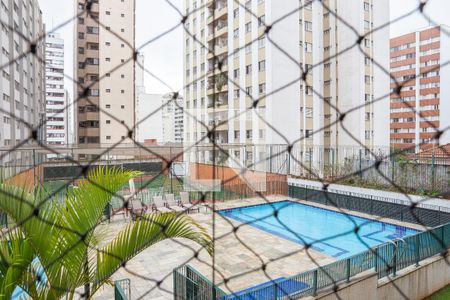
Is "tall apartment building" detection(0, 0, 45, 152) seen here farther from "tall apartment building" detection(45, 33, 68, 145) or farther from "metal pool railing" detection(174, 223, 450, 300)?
"tall apartment building" detection(45, 33, 68, 145)

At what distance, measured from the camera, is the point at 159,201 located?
233 inches

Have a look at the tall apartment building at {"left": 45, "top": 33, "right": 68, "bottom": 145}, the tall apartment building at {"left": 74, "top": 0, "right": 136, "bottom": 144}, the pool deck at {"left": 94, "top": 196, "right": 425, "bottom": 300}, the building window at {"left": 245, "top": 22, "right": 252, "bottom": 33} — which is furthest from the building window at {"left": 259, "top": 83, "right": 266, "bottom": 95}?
the tall apartment building at {"left": 45, "top": 33, "right": 68, "bottom": 145}

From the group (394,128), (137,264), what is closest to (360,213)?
(137,264)

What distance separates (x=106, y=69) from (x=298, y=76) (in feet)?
24.0

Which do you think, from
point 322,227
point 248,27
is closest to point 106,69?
point 248,27

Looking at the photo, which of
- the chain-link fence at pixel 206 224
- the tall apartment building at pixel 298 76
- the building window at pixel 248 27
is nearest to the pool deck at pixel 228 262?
the chain-link fence at pixel 206 224

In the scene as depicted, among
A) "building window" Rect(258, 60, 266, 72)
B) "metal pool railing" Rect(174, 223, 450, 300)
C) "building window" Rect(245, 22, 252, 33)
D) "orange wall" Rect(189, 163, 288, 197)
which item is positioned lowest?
Answer: "metal pool railing" Rect(174, 223, 450, 300)

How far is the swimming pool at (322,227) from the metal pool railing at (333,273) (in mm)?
1008

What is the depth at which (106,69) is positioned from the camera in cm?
1242

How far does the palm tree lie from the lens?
1.21 m

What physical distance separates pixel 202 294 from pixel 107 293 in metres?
1.23

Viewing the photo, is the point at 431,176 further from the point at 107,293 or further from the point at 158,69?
the point at 158,69

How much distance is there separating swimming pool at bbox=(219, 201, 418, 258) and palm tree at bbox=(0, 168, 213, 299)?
3043 mm

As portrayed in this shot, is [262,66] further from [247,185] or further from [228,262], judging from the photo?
[228,262]
